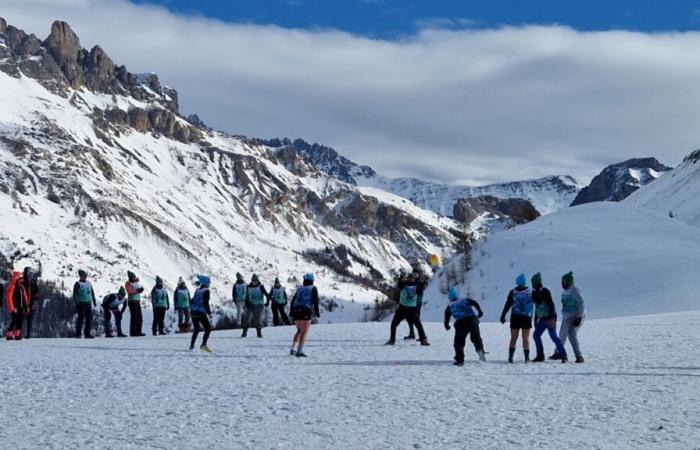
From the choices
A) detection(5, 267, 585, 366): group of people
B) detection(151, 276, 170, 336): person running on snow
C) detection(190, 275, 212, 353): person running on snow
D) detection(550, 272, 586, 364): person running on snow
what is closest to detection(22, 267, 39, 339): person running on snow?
detection(5, 267, 585, 366): group of people

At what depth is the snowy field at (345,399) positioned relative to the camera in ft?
31.7

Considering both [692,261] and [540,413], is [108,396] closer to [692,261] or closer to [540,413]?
[540,413]

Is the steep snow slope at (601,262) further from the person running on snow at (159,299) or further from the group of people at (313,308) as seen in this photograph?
the person running on snow at (159,299)

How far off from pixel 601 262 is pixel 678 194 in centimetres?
12258

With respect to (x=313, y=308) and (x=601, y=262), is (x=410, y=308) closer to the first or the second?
(x=313, y=308)

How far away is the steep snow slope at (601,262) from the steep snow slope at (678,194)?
71.3 m

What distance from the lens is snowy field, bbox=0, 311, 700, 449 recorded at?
9648 mm

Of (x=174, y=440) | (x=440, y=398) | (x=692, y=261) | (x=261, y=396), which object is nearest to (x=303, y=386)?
(x=261, y=396)

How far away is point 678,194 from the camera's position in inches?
6181

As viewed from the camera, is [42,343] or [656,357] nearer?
[656,357]

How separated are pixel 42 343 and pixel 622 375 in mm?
17781

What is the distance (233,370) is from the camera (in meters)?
15.9

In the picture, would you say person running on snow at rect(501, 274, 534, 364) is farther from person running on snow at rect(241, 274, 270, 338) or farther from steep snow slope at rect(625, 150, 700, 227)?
steep snow slope at rect(625, 150, 700, 227)

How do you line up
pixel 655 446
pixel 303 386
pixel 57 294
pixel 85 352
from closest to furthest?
pixel 655 446 → pixel 303 386 → pixel 85 352 → pixel 57 294
